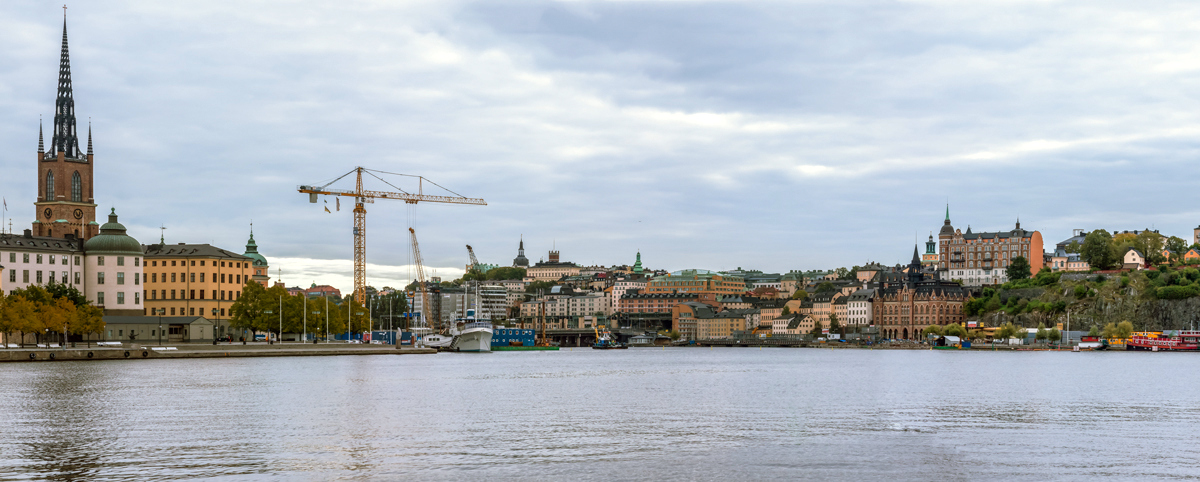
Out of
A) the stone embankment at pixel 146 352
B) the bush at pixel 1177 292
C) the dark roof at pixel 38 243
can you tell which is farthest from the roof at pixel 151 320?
the bush at pixel 1177 292

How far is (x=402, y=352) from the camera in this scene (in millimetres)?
130625

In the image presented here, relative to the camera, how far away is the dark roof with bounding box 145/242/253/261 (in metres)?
132

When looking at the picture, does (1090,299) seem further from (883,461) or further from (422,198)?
(883,461)

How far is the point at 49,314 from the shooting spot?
88.8m

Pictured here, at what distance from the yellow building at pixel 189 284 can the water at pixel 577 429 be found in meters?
64.5

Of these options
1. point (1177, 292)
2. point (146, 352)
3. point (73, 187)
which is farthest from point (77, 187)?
point (1177, 292)

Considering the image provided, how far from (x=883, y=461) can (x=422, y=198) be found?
14921 cm

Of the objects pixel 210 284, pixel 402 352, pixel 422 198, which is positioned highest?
pixel 422 198

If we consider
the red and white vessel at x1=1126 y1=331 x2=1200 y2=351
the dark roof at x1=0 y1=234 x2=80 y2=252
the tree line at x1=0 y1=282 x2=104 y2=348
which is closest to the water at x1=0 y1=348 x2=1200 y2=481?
the tree line at x1=0 y1=282 x2=104 y2=348

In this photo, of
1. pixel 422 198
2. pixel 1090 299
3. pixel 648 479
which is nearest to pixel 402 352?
pixel 422 198

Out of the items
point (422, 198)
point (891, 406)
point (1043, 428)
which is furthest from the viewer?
point (422, 198)

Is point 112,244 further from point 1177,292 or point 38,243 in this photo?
point 1177,292

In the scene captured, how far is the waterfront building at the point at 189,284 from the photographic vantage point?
427 ft

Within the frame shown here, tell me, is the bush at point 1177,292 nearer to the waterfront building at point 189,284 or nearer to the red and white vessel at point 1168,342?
the red and white vessel at point 1168,342
